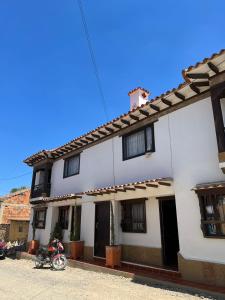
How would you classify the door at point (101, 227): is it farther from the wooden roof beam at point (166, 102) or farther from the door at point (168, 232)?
the wooden roof beam at point (166, 102)

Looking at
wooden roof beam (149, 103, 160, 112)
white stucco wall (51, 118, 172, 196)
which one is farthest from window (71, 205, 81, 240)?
wooden roof beam (149, 103, 160, 112)

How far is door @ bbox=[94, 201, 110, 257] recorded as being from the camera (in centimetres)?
1247

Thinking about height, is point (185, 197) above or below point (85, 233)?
above

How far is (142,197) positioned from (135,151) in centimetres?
230

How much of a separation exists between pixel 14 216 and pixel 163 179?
2207 cm

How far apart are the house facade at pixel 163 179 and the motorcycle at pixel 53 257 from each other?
1.54m

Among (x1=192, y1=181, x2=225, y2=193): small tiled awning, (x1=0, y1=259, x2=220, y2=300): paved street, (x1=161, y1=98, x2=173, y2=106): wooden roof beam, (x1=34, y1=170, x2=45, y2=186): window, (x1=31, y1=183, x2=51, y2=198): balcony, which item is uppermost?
(x1=161, y1=98, x2=173, y2=106): wooden roof beam

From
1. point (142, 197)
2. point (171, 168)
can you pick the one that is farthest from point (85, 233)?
point (171, 168)

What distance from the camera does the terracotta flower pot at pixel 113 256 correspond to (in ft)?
34.5

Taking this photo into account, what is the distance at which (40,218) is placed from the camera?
18.6 metres

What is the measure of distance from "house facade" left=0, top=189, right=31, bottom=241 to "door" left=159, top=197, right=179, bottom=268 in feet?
62.3

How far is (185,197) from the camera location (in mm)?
8922

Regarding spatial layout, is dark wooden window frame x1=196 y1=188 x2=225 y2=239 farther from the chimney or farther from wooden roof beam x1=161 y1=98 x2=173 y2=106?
the chimney

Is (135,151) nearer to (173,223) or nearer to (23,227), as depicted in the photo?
(173,223)
